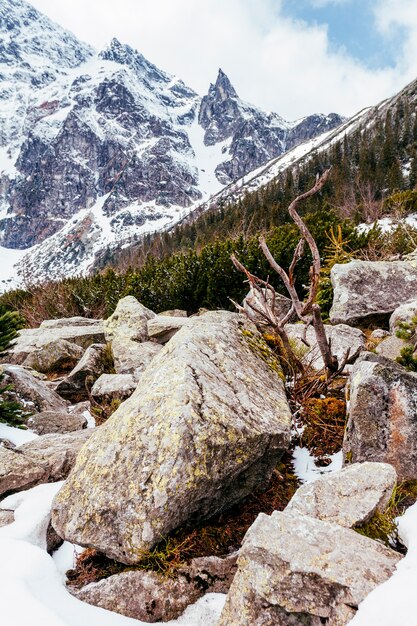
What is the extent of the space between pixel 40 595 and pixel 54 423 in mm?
3235

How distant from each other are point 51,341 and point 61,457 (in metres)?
5.27

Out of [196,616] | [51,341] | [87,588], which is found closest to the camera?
[196,616]

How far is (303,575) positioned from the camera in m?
1.60

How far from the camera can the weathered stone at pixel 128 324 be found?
24.6ft

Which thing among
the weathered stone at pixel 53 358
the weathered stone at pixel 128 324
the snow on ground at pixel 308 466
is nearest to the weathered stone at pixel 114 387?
the weathered stone at pixel 128 324

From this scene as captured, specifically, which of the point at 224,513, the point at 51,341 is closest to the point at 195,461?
the point at 224,513

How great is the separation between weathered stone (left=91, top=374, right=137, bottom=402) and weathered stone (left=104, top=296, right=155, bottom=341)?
6.50 ft

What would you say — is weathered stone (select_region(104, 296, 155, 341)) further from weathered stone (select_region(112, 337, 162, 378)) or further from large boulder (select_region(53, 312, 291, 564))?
large boulder (select_region(53, 312, 291, 564))

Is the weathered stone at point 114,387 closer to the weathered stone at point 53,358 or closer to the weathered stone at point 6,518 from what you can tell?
the weathered stone at point 6,518

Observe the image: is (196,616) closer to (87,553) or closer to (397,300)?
(87,553)

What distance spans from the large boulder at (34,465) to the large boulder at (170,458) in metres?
0.88

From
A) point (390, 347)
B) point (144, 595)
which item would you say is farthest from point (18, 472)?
point (390, 347)

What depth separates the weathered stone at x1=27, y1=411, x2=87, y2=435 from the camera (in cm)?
486

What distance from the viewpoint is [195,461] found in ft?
7.18
